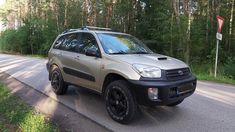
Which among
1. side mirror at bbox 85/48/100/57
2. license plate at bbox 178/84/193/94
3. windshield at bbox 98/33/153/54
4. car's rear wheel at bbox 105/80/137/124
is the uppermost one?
windshield at bbox 98/33/153/54

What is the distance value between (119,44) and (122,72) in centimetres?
126

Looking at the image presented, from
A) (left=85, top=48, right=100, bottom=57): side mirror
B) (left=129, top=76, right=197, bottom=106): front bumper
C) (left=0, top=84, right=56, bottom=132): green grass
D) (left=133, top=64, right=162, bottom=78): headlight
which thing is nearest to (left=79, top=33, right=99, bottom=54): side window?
(left=85, top=48, right=100, bottom=57): side mirror

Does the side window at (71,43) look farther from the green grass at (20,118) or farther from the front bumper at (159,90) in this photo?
the front bumper at (159,90)

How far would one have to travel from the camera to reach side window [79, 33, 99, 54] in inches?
258

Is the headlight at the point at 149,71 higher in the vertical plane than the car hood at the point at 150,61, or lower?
lower

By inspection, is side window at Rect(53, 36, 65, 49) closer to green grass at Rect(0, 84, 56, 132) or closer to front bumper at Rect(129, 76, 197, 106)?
green grass at Rect(0, 84, 56, 132)

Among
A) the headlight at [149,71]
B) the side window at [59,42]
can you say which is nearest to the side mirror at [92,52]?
the headlight at [149,71]

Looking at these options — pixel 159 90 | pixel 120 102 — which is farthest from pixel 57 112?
pixel 159 90

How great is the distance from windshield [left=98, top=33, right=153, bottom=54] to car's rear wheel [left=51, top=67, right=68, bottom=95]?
6.49ft

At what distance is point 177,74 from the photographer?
5.48 meters

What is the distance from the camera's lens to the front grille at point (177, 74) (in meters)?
5.30

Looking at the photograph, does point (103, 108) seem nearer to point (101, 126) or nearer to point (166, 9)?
point (101, 126)

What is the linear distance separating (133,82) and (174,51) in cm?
2144

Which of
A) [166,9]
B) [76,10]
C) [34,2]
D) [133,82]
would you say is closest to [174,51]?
[166,9]
